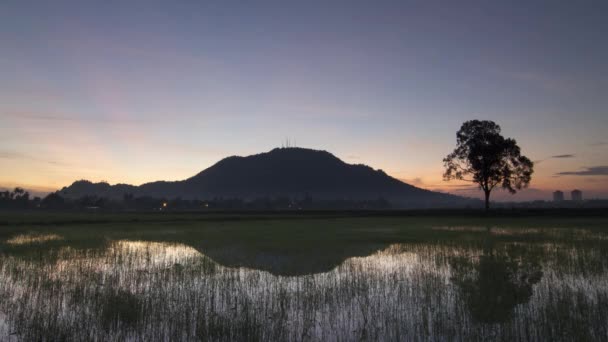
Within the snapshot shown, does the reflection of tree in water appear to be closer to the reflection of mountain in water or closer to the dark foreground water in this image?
the dark foreground water

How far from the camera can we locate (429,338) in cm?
995

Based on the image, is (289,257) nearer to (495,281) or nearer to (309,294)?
(309,294)

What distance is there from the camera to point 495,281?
16641 mm

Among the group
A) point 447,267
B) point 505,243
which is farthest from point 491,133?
Result: point 447,267

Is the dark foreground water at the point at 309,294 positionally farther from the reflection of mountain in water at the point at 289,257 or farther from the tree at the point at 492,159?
the tree at the point at 492,159

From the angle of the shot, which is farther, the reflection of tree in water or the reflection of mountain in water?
the reflection of mountain in water

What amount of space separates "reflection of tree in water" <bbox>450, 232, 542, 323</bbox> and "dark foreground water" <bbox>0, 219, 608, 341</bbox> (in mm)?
57

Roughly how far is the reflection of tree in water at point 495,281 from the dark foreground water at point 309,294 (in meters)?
0.06

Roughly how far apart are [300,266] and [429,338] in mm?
11662

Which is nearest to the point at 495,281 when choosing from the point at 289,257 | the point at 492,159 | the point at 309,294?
the point at 309,294

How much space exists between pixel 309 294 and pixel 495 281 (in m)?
8.45

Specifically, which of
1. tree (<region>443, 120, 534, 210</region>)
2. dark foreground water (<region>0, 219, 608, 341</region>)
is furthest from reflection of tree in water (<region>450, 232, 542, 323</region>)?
tree (<region>443, 120, 534, 210</region>)

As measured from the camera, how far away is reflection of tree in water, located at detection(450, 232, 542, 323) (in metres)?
12.4

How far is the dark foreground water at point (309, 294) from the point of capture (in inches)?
416
